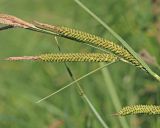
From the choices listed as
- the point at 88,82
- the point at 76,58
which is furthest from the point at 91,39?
the point at 88,82

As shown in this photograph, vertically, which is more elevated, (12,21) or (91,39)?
(12,21)

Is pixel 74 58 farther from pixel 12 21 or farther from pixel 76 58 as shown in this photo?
pixel 12 21

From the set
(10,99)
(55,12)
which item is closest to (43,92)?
(10,99)

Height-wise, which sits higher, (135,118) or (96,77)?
(96,77)

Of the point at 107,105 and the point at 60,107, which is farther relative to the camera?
the point at 60,107

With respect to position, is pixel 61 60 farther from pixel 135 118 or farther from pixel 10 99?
pixel 10 99

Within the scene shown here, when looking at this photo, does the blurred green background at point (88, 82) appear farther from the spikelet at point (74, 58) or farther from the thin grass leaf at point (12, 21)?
the thin grass leaf at point (12, 21)
